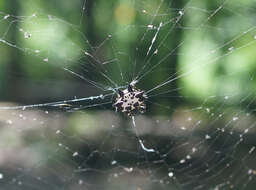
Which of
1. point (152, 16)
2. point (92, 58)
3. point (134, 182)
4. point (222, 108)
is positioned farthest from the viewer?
point (222, 108)

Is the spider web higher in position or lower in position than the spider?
higher

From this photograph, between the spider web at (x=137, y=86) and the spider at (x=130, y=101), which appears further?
the spider web at (x=137, y=86)

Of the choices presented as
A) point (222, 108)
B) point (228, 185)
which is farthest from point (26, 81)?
point (228, 185)

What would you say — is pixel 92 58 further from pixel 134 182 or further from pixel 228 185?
pixel 228 185

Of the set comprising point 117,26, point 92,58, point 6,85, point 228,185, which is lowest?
point 228,185

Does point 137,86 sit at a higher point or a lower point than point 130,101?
higher

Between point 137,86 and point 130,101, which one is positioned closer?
point 130,101

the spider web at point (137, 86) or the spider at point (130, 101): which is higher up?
the spider web at point (137, 86)

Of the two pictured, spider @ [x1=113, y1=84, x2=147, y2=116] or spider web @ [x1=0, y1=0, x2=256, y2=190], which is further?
spider web @ [x1=0, y1=0, x2=256, y2=190]
